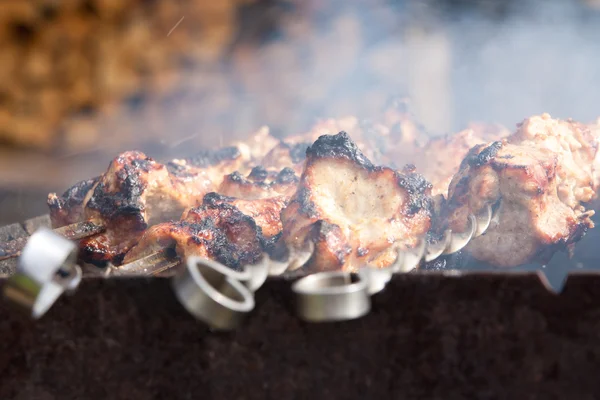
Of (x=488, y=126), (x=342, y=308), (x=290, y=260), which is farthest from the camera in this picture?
(x=488, y=126)

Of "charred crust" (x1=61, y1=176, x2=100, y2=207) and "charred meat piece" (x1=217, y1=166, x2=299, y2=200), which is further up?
"charred crust" (x1=61, y1=176, x2=100, y2=207)

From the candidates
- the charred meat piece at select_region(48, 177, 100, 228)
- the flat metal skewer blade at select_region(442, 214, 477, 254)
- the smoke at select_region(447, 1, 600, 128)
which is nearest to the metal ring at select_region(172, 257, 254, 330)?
the flat metal skewer blade at select_region(442, 214, 477, 254)

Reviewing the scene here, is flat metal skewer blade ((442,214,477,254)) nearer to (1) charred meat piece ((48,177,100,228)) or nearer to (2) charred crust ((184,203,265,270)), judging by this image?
(2) charred crust ((184,203,265,270))

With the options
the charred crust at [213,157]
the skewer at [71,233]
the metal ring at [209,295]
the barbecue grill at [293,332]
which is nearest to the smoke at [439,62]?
the charred crust at [213,157]

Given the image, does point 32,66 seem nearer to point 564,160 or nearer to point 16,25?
point 16,25

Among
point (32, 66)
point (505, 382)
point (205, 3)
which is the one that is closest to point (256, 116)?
point (205, 3)
